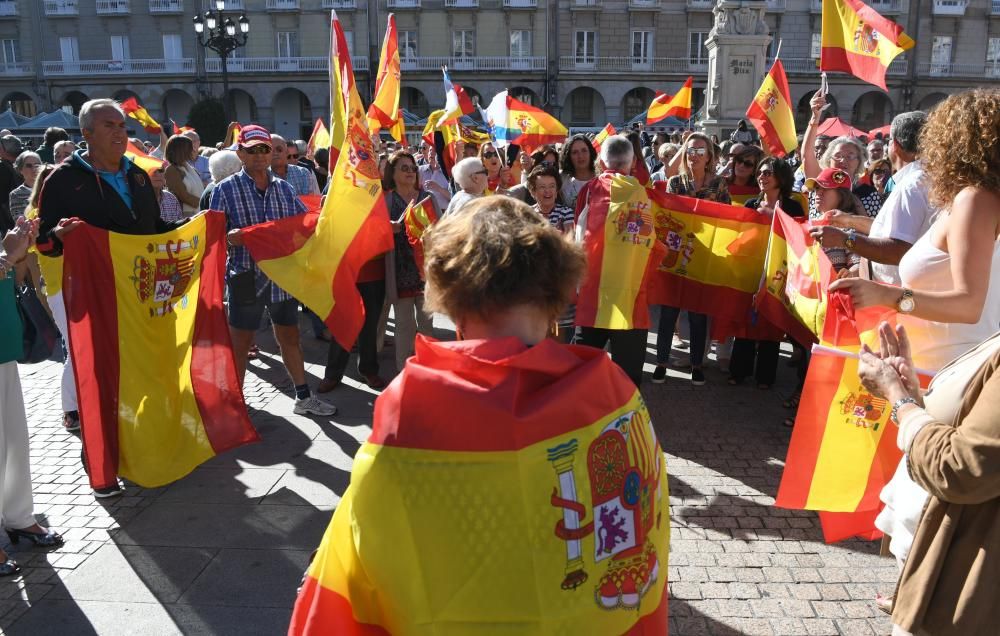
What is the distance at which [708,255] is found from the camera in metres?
Answer: 6.22

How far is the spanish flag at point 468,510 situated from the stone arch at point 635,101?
43.9 meters

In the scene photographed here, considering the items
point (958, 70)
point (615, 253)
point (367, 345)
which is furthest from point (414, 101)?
point (615, 253)

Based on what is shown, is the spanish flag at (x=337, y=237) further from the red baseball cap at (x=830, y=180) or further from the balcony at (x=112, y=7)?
the balcony at (x=112, y=7)

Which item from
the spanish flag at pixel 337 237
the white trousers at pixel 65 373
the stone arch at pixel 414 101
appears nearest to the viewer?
the spanish flag at pixel 337 237

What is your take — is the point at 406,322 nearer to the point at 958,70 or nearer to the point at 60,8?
the point at 958,70

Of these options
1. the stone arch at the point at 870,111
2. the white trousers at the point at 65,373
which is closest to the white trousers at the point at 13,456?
the white trousers at the point at 65,373

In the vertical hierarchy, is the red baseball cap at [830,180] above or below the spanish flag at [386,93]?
below

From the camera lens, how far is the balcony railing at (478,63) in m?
41.9

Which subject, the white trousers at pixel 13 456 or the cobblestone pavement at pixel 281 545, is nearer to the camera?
the cobblestone pavement at pixel 281 545

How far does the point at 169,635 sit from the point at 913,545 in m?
2.77

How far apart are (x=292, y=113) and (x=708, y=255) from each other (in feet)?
140

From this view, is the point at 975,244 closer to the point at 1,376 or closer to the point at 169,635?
the point at 169,635

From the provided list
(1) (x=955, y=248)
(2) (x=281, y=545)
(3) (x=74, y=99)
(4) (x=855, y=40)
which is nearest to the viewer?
(1) (x=955, y=248)

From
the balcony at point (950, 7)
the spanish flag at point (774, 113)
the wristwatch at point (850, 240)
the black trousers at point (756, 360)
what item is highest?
the balcony at point (950, 7)
